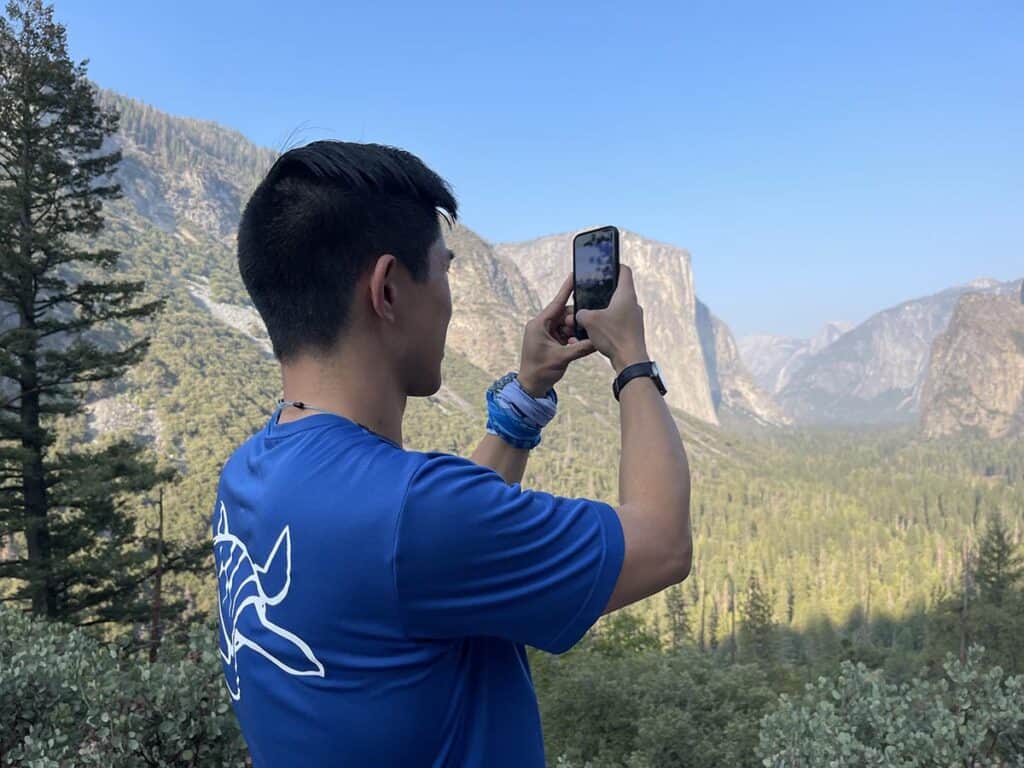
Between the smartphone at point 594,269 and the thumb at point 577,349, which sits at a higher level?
the smartphone at point 594,269

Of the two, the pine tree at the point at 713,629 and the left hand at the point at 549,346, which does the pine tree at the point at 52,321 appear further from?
the pine tree at the point at 713,629

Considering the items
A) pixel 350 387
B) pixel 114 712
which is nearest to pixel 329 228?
pixel 350 387

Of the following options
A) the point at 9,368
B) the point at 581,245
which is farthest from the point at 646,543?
the point at 9,368

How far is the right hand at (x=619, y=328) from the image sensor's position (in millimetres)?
1657

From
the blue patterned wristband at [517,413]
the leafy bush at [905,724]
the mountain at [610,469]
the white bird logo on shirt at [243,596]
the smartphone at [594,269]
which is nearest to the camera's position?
the white bird logo on shirt at [243,596]

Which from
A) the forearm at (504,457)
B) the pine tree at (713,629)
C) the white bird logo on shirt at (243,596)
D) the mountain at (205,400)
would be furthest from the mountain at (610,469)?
the white bird logo on shirt at (243,596)

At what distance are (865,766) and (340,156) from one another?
12.5 ft

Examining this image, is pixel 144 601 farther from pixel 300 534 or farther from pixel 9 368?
pixel 300 534

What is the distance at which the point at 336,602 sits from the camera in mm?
1263

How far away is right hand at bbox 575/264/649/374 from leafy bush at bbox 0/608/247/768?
10.8ft

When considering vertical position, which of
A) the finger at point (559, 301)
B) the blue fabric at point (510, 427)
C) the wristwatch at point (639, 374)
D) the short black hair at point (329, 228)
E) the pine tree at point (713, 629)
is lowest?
the pine tree at point (713, 629)

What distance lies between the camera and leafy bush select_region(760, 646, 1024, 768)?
3.57 m

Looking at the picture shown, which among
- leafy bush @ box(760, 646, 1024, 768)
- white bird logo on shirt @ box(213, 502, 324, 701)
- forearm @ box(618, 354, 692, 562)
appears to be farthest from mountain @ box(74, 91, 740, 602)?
forearm @ box(618, 354, 692, 562)

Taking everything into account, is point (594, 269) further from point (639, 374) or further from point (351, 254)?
point (351, 254)
